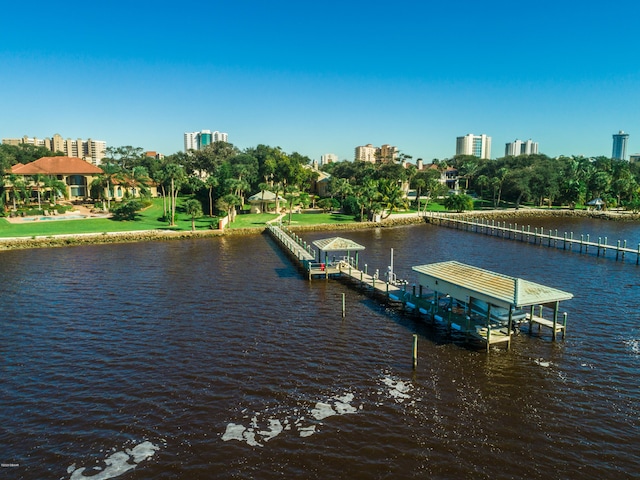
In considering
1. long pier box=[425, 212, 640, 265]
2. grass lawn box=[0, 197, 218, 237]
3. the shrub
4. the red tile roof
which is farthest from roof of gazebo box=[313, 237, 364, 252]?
the red tile roof

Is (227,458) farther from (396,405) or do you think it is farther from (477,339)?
(477,339)

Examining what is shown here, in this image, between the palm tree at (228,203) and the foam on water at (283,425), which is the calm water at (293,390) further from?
the palm tree at (228,203)

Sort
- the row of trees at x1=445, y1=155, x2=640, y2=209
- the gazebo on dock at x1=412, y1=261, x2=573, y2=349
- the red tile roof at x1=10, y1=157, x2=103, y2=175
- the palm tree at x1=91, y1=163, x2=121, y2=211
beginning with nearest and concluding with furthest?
the gazebo on dock at x1=412, y1=261, x2=573, y2=349 < the palm tree at x1=91, y1=163, x2=121, y2=211 < the red tile roof at x1=10, y1=157, x2=103, y2=175 < the row of trees at x1=445, y1=155, x2=640, y2=209

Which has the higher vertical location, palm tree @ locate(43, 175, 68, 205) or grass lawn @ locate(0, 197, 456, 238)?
palm tree @ locate(43, 175, 68, 205)

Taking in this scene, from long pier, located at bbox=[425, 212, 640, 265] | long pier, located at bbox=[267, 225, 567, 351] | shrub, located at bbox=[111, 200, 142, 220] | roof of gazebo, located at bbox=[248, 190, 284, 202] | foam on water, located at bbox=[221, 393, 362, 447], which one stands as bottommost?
foam on water, located at bbox=[221, 393, 362, 447]

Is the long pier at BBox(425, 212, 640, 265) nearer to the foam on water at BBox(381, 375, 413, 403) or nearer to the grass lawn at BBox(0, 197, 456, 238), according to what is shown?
the grass lawn at BBox(0, 197, 456, 238)

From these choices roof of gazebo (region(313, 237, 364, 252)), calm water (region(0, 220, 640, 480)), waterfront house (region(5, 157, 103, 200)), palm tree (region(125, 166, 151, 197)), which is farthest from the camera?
palm tree (region(125, 166, 151, 197))

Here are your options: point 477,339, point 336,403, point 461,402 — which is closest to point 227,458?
point 336,403

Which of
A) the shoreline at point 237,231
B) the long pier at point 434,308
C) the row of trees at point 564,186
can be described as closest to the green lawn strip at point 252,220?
the shoreline at point 237,231
